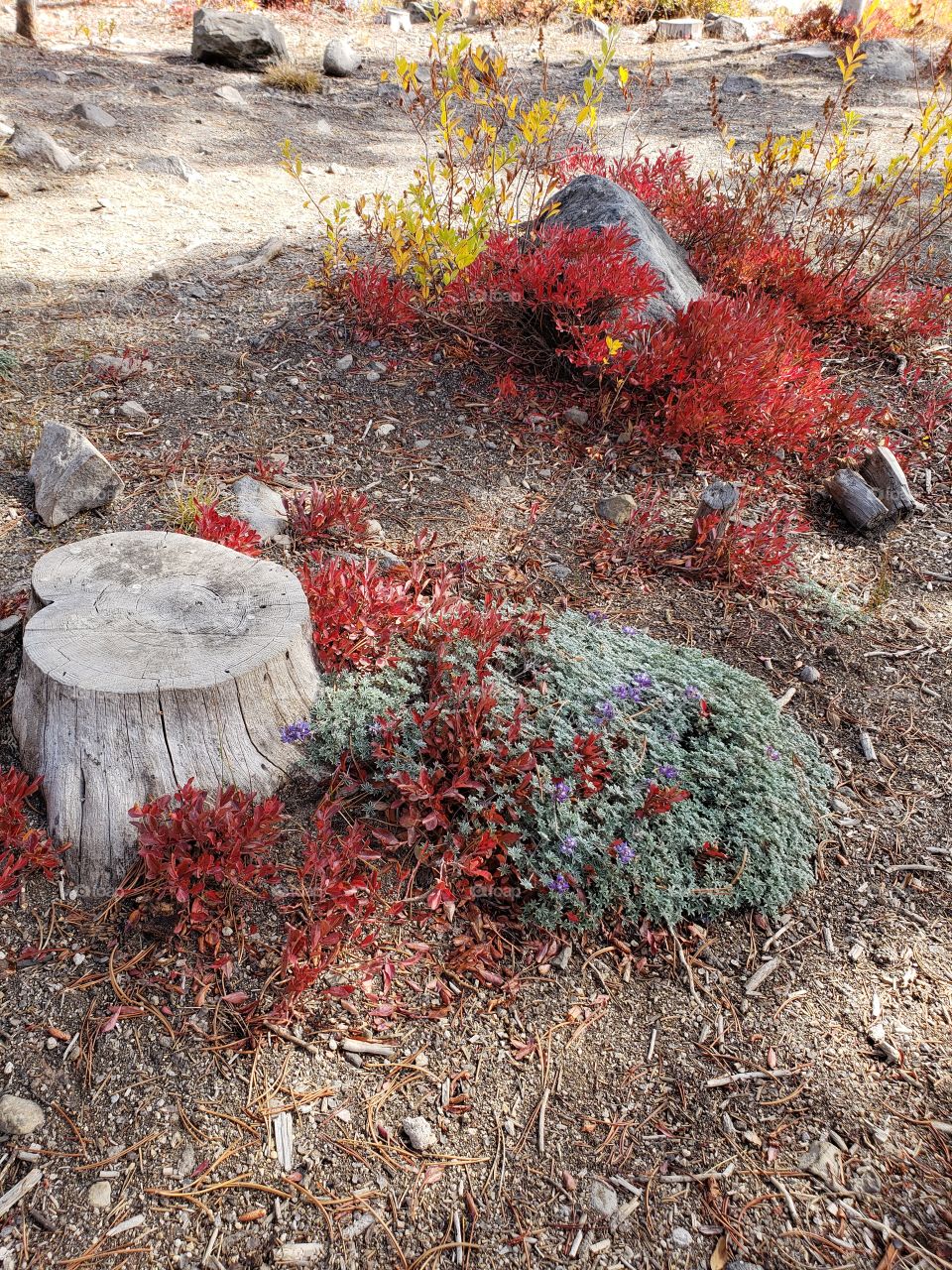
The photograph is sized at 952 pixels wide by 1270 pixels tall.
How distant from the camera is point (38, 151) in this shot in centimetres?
800

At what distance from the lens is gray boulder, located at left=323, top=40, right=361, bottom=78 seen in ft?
40.4

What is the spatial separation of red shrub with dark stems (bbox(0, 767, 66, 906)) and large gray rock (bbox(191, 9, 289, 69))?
1249cm

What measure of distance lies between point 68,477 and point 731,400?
3.93 meters

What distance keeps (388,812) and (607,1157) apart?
4.29ft

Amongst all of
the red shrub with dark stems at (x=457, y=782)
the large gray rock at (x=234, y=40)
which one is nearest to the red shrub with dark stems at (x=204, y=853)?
the red shrub with dark stems at (x=457, y=782)

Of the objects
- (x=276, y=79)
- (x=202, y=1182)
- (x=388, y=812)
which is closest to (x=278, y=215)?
(x=276, y=79)

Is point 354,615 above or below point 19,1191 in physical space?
above

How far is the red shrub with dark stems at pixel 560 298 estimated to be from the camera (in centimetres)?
537

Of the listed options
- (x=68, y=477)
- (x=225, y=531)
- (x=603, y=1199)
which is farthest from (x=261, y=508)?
(x=603, y=1199)

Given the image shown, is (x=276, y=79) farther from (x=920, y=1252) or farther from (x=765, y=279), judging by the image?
(x=920, y=1252)

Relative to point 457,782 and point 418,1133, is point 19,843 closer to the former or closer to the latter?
point 457,782

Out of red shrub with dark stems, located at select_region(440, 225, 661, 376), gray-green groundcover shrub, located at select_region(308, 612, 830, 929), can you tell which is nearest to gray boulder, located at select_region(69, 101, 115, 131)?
red shrub with dark stems, located at select_region(440, 225, 661, 376)

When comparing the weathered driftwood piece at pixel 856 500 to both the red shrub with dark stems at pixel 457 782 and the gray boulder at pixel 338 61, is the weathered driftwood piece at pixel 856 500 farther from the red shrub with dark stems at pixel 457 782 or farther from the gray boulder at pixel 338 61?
the gray boulder at pixel 338 61

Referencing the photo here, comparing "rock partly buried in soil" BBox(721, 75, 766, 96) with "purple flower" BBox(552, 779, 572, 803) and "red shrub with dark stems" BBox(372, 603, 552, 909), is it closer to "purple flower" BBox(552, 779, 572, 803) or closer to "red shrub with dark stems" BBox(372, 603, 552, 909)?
"red shrub with dark stems" BBox(372, 603, 552, 909)
